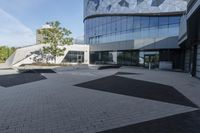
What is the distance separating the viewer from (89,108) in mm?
7055

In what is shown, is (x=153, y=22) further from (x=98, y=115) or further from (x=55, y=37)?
(x=98, y=115)

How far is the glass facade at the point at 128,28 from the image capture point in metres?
31.8

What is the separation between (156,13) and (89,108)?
3049 centimetres

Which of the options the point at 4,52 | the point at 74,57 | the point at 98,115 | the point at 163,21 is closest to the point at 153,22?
the point at 163,21

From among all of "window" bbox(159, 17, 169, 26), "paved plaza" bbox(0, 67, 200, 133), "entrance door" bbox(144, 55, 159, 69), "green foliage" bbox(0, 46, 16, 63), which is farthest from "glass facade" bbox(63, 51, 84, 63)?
"paved plaza" bbox(0, 67, 200, 133)

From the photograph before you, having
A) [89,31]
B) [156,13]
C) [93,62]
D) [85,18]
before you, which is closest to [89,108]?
[156,13]

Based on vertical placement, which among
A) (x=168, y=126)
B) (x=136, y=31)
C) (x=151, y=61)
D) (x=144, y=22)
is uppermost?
(x=144, y=22)

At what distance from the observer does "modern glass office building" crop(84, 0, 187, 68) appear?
30.9 metres

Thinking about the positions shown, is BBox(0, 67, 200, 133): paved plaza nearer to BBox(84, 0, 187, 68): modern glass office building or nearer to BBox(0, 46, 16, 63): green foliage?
BBox(84, 0, 187, 68): modern glass office building

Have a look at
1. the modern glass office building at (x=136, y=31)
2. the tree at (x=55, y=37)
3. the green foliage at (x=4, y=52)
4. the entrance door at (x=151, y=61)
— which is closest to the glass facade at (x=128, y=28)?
the modern glass office building at (x=136, y=31)

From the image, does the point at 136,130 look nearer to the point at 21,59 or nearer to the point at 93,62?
the point at 21,59

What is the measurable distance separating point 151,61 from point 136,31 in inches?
274

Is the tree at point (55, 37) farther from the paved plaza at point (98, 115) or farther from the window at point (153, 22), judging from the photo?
the paved plaza at point (98, 115)

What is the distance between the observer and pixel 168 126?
5.29 m
